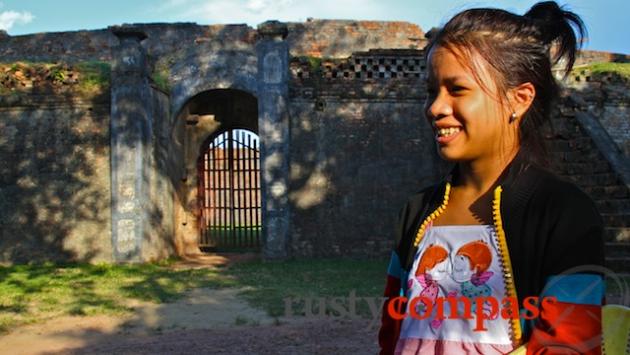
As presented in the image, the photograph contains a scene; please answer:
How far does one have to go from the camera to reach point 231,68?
37.4 ft

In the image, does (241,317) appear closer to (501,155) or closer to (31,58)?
Result: (501,155)

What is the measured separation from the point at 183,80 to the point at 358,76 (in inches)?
141

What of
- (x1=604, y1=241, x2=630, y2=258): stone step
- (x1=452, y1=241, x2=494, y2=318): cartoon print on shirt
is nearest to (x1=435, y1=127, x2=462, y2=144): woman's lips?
(x1=452, y1=241, x2=494, y2=318): cartoon print on shirt

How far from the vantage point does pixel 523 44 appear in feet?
4.30

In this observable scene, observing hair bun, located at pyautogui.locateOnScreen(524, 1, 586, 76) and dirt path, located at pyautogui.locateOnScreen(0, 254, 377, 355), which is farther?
dirt path, located at pyautogui.locateOnScreen(0, 254, 377, 355)

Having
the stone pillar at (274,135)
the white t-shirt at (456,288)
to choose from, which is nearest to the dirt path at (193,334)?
the white t-shirt at (456,288)

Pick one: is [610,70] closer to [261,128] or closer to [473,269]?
[261,128]

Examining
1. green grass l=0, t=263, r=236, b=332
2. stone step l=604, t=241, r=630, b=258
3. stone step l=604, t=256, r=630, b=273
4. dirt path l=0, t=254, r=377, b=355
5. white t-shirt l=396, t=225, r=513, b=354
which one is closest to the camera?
white t-shirt l=396, t=225, r=513, b=354

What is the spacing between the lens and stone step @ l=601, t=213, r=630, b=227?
8.49 m

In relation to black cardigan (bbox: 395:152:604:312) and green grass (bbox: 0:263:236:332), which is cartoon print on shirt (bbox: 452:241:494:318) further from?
green grass (bbox: 0:263:236:332)

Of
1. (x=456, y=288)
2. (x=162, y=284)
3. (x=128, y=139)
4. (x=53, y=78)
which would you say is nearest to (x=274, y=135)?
(x=128, y=139)

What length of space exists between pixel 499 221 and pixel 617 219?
839 cm

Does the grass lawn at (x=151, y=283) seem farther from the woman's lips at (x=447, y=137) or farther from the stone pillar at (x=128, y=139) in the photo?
the woman's lips at (x=447, y=137)

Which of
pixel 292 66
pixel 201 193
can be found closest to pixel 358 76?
pixel 292 66
